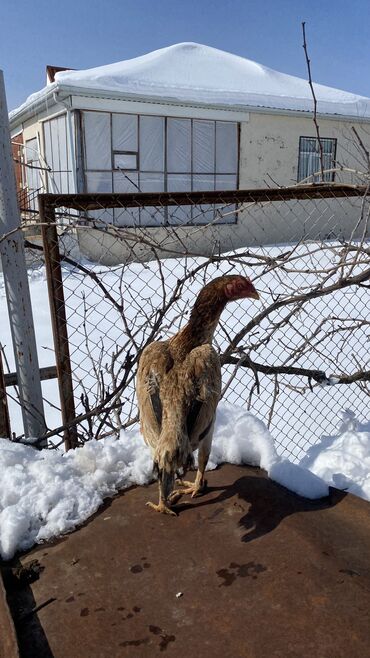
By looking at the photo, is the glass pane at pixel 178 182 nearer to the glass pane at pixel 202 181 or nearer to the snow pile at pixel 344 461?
the glass pane at pixel 202 181

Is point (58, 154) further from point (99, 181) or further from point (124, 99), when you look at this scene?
point (124, 99)

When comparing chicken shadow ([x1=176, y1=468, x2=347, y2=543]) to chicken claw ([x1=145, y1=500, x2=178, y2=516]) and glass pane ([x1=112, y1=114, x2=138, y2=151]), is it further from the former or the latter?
glass pane ([x1=112, y1=114, x2=138, y2=151])

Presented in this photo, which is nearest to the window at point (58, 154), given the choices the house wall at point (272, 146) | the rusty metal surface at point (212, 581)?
the house wall at point (272, 146)

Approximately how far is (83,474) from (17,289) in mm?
930

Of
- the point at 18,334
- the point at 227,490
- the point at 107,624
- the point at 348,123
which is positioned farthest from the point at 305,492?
the point at 348,123

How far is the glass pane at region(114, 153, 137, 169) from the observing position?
37.5ft

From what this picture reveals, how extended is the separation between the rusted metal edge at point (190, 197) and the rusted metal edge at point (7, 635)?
5.35 ft

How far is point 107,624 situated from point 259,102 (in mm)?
12741

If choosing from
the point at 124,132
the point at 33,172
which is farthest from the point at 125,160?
the point at 33,172

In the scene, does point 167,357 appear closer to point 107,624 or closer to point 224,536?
point 224,536

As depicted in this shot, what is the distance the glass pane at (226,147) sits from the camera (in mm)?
12328

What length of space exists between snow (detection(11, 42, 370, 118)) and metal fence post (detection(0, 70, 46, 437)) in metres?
8.79

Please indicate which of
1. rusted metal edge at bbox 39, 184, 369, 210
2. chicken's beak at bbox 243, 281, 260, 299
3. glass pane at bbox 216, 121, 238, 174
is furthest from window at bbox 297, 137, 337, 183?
chicken's beak at bbox 243, 281, 260, 299

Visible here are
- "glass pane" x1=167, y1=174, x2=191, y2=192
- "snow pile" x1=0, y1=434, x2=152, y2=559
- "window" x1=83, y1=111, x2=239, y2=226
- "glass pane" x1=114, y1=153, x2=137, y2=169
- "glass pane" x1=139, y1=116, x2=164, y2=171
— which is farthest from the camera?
"glass pane" x1=167, y1=174, x2=191, y2=192
